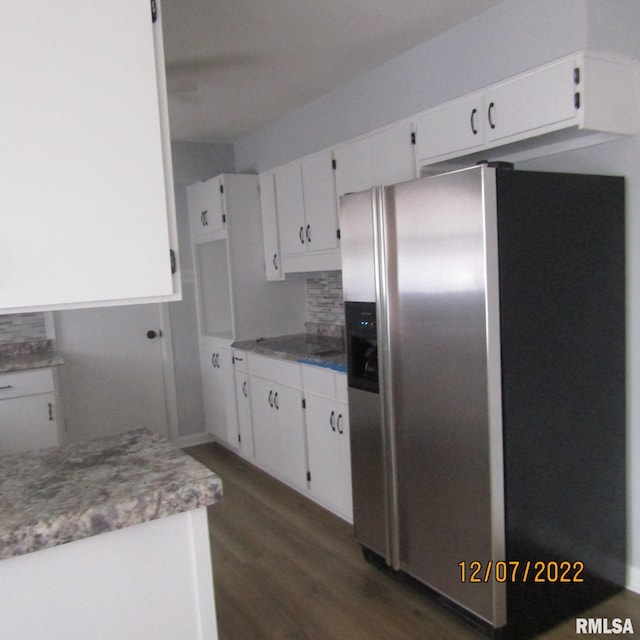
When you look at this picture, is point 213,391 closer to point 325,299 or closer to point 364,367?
point 325,299

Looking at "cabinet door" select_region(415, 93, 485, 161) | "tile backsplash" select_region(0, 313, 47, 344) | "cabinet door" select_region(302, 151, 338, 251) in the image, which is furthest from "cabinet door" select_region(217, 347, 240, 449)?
"cabinet door" select_region(415, 93, 485, 161)

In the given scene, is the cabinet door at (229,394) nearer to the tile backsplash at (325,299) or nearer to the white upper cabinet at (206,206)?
the tile backsplash at (325,299)

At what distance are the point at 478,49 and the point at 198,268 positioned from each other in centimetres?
287

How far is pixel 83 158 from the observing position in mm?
1279

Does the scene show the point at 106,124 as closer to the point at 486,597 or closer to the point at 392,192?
the point at 392,192

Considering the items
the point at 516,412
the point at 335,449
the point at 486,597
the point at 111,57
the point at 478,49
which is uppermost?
the point at 478,49

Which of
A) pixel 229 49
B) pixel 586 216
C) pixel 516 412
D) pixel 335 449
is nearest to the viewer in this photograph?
pixel 516 412

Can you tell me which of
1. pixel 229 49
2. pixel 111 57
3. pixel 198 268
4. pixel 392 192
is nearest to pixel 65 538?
pixel 111 57

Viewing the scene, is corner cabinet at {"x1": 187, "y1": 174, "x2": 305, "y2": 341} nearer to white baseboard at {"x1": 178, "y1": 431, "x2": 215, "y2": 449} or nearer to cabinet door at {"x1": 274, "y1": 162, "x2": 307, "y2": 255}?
cabinet door at {"x1": 274, "y1": 162, "x2": 307, "y2": 255}

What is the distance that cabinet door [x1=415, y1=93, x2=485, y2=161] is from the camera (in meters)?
2.50

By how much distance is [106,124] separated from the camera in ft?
4.27

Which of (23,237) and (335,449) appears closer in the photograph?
(23,237)

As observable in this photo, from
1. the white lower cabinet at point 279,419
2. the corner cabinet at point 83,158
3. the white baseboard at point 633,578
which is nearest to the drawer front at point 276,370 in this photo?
the white lower cabinet at point 279,419
